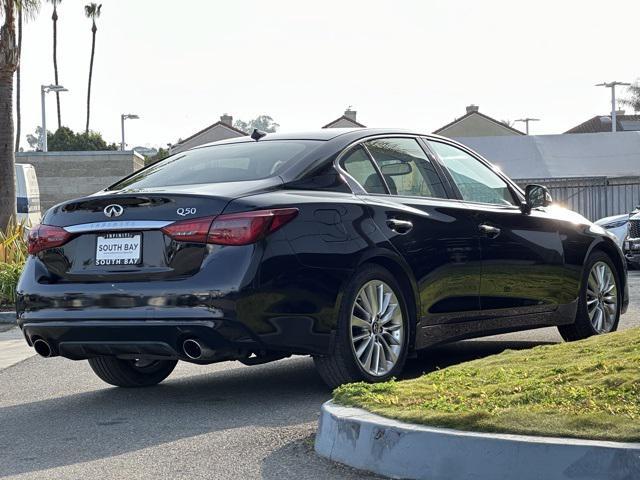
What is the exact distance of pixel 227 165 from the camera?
7844mm

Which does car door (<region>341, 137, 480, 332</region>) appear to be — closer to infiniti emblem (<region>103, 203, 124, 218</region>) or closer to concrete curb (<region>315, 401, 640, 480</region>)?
infiniti emblem (<region>103, 203, 124, 218</region>)

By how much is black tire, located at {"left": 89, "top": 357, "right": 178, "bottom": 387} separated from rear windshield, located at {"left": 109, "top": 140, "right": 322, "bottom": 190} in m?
1.11

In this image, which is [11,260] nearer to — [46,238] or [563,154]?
[46,238]

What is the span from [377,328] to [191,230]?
1.26 meters

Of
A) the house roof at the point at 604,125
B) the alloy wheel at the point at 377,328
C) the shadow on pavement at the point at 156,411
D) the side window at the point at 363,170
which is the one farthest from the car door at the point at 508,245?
the house roof at the point at 604,125

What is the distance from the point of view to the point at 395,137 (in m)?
8.41

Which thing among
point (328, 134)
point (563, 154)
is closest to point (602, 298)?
point (328, 134)

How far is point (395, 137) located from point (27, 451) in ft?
10.8

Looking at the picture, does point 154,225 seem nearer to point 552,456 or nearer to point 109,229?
point 109,229

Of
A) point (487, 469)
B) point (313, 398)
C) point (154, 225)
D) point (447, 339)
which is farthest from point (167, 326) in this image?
point (487, 469)

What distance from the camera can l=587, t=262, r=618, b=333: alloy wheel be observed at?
31.3 ft

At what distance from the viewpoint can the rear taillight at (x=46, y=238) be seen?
7.43 meters

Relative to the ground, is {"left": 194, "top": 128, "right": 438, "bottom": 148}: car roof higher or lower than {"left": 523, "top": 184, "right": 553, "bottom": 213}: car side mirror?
higher

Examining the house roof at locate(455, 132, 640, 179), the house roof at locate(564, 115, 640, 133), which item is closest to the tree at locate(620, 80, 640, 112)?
the house roof at locate(564, 115, 640, 133)
